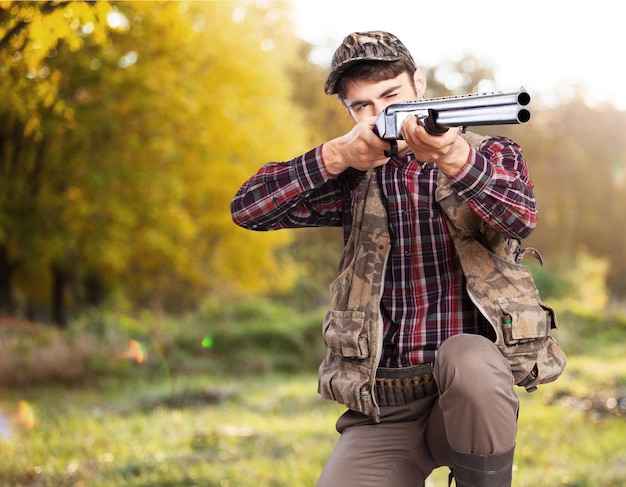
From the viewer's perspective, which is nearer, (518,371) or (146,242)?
(518,371)

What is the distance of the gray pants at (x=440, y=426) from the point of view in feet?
7.97

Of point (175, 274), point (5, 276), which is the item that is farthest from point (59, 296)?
point (175, 274)

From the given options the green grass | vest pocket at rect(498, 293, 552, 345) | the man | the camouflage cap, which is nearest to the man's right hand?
the man

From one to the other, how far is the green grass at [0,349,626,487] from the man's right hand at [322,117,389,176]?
3289 millimetres

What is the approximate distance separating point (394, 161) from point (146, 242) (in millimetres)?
15233

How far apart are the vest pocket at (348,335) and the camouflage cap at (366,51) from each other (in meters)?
0.92

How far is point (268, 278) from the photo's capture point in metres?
22.8

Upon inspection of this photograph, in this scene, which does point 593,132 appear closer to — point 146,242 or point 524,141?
point 524,141

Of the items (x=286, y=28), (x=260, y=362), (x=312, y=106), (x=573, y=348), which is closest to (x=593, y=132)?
(x=312, y=106)

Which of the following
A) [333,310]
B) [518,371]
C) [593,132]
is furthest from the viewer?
[593,132]

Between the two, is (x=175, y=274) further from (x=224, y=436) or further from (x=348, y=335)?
(x=348, y=335)

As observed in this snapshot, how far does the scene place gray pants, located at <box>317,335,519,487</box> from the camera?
243 cm

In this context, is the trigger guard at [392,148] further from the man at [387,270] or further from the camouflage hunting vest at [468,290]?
the camouflage hunting vest at [468,290]

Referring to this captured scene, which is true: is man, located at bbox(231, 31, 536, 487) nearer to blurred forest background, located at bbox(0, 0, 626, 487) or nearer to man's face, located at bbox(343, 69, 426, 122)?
man's face, located at bbox(343, 69, 426, 122)
